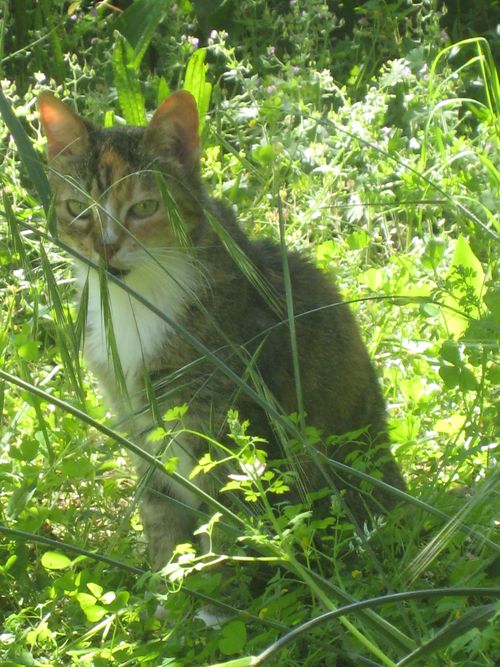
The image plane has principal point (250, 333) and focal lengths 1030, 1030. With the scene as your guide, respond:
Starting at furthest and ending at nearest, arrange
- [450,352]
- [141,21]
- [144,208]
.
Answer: [141,21] < [144,208] < [450,352]

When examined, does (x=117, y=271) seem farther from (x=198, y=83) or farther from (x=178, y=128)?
(x=198, y=83)

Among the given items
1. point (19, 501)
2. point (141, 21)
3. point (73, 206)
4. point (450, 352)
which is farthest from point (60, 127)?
point (141, 21)

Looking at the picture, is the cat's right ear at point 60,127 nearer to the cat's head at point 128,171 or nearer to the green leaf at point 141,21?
the cat's head at point 128,171

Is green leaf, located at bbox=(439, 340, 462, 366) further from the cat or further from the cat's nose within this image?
the cat's nose

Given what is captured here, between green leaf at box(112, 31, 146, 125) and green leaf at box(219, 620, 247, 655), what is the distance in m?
2.64

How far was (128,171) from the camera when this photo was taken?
2633 mm

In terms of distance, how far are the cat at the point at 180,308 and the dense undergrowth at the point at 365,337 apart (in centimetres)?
12

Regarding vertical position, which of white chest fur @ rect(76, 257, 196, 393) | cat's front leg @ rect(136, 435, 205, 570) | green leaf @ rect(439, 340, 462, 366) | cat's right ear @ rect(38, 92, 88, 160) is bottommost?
cat's front leg @ rect(136, 435, 205, 570)

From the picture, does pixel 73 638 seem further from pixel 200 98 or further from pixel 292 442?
pixel 200 98

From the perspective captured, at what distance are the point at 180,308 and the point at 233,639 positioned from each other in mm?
1040

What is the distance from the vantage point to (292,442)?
1.97 meters

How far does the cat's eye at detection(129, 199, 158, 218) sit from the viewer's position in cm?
259

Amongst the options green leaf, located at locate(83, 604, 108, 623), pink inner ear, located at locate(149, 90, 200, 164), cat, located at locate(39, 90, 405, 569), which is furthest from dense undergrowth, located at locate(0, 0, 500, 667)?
pink inner ear, located at locate(149, 90, 200, 164)

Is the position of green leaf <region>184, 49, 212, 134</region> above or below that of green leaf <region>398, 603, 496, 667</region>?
above
